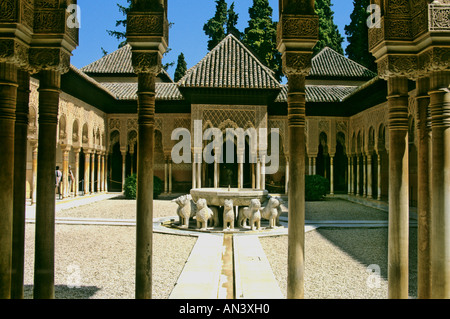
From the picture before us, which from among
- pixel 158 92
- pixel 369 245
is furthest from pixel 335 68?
pixel 369 245

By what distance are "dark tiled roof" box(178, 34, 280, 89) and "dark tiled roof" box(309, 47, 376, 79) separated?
29.0 ft

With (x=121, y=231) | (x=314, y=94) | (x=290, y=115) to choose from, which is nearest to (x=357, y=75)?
(x=314, y=94)

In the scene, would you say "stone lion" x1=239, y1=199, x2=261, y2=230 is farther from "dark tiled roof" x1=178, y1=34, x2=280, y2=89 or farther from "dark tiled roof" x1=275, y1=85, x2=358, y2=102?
"dark tiled roof" x1=275, y1=85, x2=358, y2=102

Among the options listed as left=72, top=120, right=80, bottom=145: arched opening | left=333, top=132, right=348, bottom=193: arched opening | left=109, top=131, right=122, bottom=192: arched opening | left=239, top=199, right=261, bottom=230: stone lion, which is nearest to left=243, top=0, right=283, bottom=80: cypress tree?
left=333, top=132, right=348, bottom=193: arched opening

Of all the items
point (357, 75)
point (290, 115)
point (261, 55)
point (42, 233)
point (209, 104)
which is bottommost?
point (42, 233)

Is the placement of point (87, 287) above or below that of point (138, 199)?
below

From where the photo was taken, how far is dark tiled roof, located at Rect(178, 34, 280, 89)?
19891mm

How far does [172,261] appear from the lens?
695cm

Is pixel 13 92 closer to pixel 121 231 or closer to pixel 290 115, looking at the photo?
pixel 290 115

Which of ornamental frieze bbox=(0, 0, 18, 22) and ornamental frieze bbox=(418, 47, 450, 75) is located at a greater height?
ornamental frieze bbox=(0, 0, 18, 22)

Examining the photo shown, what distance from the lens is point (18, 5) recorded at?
3600 millimetres

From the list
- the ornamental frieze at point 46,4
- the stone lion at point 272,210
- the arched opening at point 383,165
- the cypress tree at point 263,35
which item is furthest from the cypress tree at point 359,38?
the ornamental frieze at point 46,4

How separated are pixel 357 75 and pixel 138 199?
2835 centimetres
